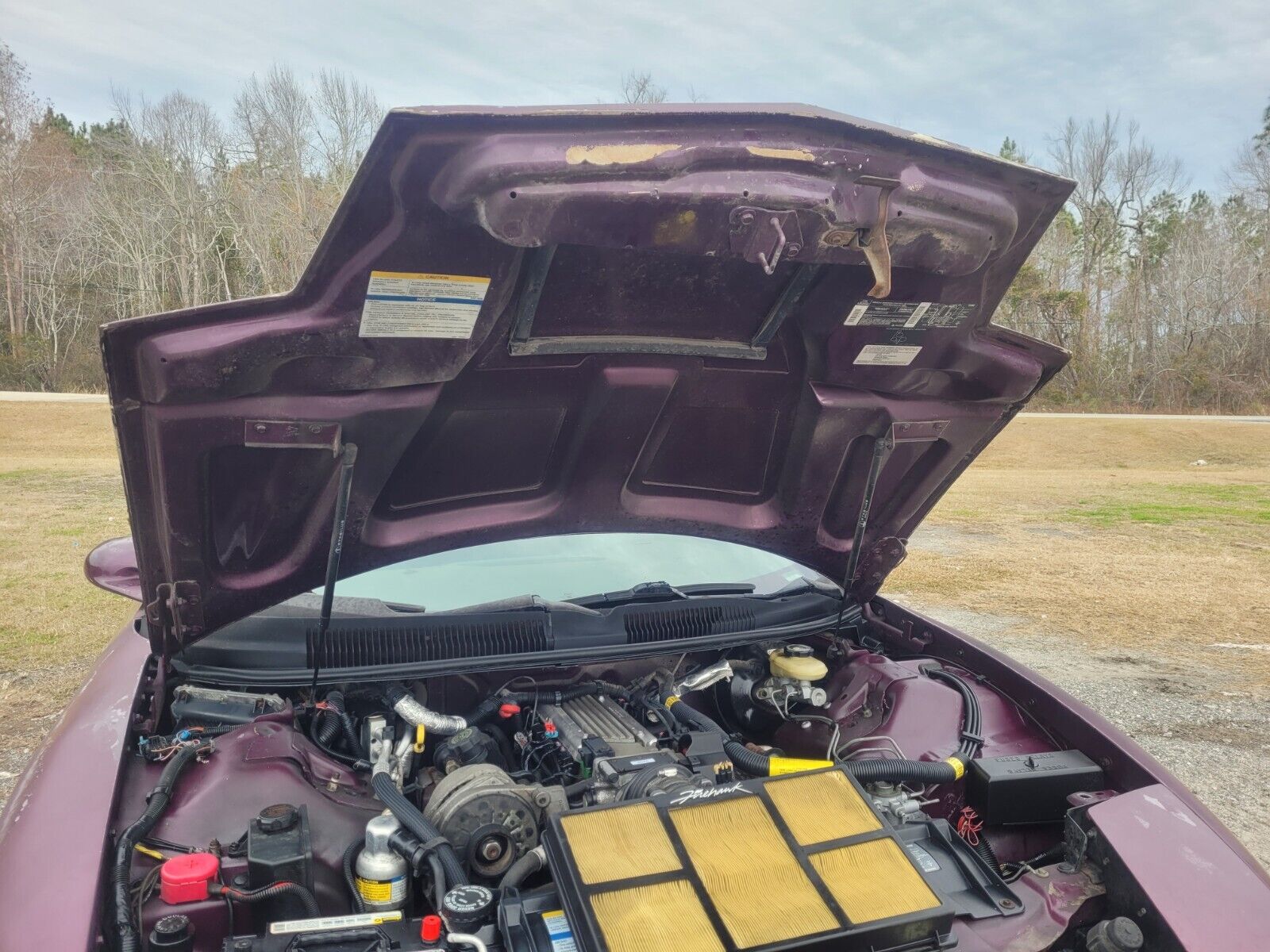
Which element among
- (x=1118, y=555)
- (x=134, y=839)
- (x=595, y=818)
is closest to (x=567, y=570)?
(x=595, y=818)

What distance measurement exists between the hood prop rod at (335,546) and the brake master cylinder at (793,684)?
1294 millimetres

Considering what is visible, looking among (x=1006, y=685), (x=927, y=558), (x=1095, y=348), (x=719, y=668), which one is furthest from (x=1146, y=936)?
(x=1095, y=348)

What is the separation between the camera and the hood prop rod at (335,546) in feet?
6.73

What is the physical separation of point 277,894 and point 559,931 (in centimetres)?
58

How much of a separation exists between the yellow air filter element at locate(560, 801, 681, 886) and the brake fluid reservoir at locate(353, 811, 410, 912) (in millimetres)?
366

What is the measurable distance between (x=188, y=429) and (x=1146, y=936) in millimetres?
2209

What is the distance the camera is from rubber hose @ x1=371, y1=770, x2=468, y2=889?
5.52 feet

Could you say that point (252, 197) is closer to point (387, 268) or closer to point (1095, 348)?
point (1095, 348)

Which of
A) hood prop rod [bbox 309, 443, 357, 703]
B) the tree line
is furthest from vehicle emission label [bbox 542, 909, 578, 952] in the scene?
the tree line

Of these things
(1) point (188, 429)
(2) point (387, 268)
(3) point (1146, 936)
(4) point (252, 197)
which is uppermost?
(4) point (252, 197)

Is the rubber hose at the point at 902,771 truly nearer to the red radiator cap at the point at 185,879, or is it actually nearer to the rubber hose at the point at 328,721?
the rubber hose at the point at 328,721

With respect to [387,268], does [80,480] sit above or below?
below

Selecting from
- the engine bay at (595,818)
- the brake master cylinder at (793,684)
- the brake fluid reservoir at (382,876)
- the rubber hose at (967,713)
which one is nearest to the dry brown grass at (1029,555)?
the engine bay at (595,818)

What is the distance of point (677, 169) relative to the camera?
156 cm
